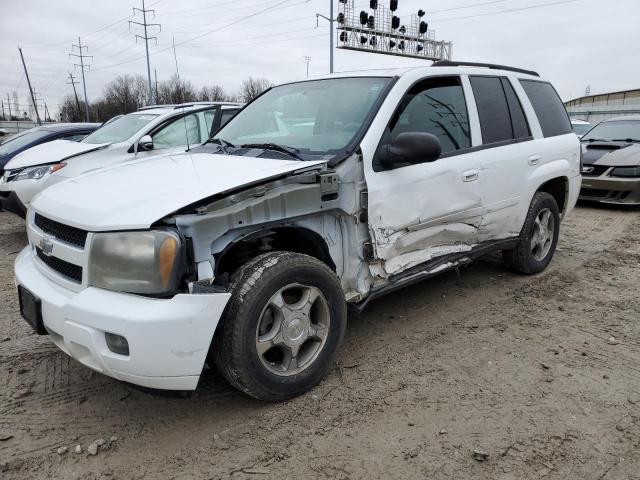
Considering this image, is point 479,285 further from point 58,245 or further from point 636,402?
point 58,245

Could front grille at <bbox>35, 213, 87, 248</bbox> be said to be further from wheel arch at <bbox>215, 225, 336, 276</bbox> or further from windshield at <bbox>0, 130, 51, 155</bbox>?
windshield at <bbox>0, 130, 51, 155</bbox>

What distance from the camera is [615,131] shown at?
973 cm

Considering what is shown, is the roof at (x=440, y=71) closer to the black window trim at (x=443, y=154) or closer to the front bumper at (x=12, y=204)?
the black window trim at (x=443, y=154)

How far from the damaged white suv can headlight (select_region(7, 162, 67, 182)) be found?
3.40 meters

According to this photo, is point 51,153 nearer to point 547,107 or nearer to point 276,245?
point 276,245

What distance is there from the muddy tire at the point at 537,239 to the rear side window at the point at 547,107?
660mm

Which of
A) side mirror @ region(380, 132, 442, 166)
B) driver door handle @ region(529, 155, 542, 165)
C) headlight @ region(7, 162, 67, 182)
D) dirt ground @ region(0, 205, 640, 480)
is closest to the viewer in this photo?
dirt ground @ region(0, 205, 640, 480)

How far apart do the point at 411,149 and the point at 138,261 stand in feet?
5.54

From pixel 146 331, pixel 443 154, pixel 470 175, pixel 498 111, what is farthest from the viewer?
pixel 498 111

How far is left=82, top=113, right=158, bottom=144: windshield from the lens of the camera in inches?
279

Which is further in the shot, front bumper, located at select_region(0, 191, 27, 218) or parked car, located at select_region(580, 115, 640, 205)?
parked car, located at select_region(580, 115, 640, 205)

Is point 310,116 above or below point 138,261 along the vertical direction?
above

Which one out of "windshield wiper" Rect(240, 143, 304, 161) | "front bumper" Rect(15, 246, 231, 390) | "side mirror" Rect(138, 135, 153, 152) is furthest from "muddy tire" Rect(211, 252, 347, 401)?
"side mirror" Rect(138, 135, 153, 152)

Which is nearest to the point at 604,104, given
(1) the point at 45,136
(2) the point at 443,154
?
(1) the point at 45,136
